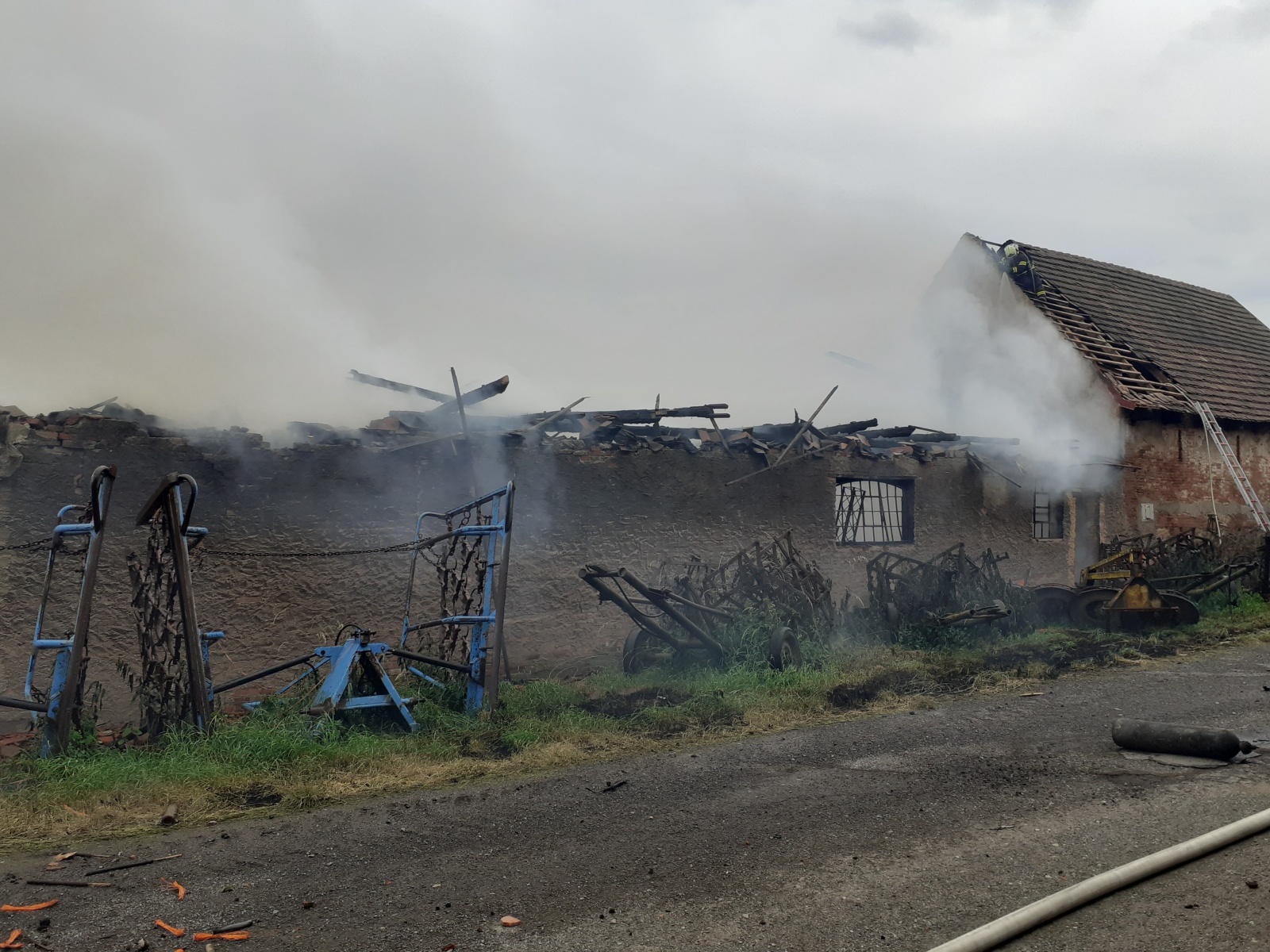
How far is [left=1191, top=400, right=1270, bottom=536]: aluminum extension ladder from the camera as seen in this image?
17312 mm

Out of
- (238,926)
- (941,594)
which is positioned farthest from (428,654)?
(941,594)

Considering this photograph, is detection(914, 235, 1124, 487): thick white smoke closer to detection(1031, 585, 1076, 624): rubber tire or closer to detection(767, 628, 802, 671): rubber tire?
detection(1031, 585, 1076, 624): rubber tire

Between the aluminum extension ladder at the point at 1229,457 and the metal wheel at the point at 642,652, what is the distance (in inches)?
537

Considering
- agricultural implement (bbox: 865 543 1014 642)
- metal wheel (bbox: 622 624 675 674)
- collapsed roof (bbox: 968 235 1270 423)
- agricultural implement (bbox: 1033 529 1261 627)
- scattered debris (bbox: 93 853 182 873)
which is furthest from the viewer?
collapsed roof (bbox: 968 235 1270 423)

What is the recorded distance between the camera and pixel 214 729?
21.9ft

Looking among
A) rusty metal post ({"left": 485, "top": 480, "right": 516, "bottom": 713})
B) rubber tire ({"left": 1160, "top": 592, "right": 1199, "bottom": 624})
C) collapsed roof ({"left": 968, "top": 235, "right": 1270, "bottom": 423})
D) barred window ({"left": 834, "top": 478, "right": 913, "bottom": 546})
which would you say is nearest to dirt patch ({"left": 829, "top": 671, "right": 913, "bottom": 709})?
rusty metal post ({"left": 485, "top": 480, "right": 516, "bottom": 713})

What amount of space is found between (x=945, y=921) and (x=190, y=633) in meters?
5.55

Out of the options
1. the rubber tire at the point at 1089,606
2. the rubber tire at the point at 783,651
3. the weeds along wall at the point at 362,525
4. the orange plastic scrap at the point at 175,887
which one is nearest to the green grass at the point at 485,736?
the rubber tire at the point at 783,651

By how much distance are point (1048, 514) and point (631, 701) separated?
10936 millimetres

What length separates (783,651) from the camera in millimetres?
9164

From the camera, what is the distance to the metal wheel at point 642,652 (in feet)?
31.5

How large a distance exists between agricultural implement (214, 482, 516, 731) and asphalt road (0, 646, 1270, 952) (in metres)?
1.55

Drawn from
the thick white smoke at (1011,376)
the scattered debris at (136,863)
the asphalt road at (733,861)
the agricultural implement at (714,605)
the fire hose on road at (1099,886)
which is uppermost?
the thick white smoke at (1011,376)

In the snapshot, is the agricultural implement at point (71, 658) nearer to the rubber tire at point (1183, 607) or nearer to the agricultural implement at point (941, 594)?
the agricultural implement at point (941, 594)
